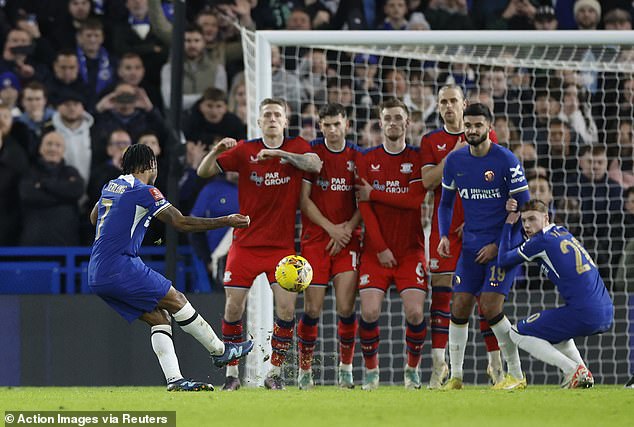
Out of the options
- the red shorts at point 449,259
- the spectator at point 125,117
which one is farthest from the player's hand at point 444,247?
the spectator at point 125,117

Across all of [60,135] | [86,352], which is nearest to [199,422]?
[86,352]

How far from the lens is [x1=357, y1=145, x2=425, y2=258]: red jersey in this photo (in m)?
9.24

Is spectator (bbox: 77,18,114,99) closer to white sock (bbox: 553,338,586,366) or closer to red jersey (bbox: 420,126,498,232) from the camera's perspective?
red jersey (bbox: 420,126,498,232)

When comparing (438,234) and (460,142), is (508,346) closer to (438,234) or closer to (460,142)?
(438,234)

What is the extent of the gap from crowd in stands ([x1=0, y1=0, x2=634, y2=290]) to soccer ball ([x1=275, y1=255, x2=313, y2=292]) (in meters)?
2.54

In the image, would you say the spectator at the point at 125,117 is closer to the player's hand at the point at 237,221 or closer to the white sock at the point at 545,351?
the player's hand at the point at 237,221

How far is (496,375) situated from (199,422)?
155 inches

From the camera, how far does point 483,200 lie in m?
8.95

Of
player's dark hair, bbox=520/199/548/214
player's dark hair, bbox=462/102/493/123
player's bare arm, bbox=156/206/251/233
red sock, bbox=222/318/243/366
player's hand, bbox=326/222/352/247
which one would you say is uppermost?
player's dark hair, bbox=462/102/493/123

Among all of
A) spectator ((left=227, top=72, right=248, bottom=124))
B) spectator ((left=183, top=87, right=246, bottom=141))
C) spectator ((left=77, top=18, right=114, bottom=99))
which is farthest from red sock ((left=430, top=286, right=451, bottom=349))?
spectator ((left=77, top=18, right=114, bottom=99))

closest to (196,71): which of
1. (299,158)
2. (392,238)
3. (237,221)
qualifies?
(299,158)

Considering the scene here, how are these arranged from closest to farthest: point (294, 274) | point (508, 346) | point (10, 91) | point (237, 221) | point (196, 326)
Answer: point (237, 221)
point (196, 326)
point (294, 274)
point (508, 346)
point (10, 91)

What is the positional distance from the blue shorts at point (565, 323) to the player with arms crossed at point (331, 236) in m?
1.32

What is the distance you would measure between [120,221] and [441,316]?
8.85 feet
